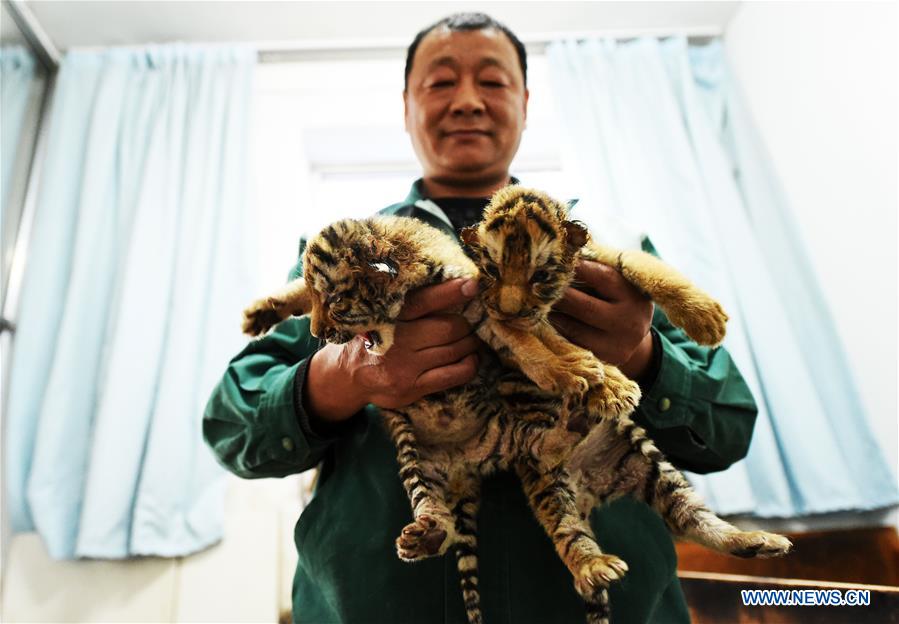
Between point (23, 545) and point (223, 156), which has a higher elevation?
point (223, 156)

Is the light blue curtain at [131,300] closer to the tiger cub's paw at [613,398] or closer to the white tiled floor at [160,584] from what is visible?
the white tiled floor at [160,584]

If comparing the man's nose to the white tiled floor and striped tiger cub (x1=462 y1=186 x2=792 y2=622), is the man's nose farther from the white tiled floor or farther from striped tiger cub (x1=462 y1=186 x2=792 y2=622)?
the white tiled floor

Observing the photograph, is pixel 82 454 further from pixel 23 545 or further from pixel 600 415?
pixel 600 415

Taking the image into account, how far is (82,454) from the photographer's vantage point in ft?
8.30

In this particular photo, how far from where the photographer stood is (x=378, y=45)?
11.2 feet

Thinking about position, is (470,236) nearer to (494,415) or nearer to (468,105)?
(494,415)

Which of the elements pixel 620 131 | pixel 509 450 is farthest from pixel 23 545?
pixel 620 131

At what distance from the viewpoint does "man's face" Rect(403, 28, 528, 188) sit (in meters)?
1.72

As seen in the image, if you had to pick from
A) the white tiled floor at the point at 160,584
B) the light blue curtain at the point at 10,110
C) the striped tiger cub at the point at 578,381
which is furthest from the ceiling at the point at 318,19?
the white tiled floor at the point at 160,584

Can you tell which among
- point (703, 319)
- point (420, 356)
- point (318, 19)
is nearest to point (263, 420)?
point (420, 356)

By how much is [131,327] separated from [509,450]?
89.5 inches

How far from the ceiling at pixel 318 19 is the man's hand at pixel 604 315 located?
2693 millimetres

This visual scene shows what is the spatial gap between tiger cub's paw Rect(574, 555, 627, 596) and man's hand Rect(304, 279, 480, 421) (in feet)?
1.43

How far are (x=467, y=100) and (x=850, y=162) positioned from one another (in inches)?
54.8
